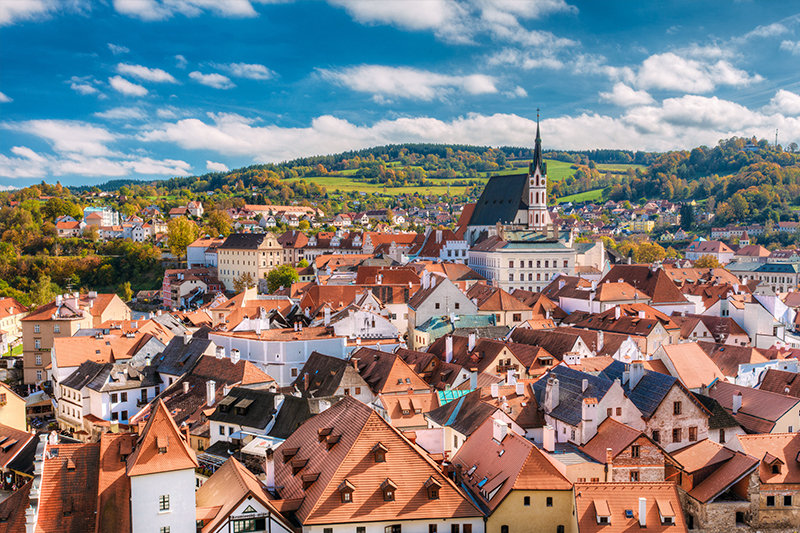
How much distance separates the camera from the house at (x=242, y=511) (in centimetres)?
2219

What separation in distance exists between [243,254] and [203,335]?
61054mm

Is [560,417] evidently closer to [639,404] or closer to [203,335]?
[639,404]

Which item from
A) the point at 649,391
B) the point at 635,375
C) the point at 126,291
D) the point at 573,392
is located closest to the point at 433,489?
the point at 573,392

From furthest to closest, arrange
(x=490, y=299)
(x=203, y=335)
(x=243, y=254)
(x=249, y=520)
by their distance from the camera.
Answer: (x=243, y=254)
(x=490, y=299)
(x=203, y=335)
(x=249, y=520)

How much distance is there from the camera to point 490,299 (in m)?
62.3

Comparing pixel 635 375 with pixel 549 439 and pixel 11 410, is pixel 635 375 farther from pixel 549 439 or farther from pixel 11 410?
pixel 11 410

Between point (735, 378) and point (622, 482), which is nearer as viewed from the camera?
point (622, 482)

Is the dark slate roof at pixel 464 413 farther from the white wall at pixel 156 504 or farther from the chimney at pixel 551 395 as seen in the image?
the white wall at pixel 156 504

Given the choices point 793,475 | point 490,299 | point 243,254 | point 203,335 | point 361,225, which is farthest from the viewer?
point 361,225

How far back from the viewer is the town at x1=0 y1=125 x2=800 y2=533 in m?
23.5

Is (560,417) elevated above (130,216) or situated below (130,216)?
below

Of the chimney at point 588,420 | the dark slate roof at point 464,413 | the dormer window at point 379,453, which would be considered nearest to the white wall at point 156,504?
the dormer window at point 379,453

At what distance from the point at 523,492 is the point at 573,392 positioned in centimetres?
871

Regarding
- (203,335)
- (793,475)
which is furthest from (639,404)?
(203,335)
